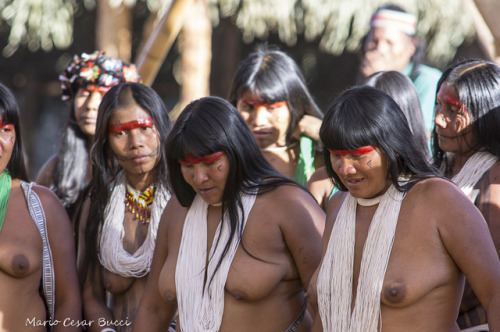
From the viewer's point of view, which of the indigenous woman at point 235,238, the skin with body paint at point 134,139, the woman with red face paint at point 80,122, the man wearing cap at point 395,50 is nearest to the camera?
the indigenous woman at point 235,238

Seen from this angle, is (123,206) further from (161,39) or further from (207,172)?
(161,39)

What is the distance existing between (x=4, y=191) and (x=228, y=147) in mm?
1220

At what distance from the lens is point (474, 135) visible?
319 centimetres

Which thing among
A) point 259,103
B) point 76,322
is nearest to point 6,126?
point 76,322

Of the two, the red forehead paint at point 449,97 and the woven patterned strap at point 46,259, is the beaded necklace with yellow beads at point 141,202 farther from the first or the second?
the red forehead paint at point 449,97

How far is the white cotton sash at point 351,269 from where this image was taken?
2.64 meters

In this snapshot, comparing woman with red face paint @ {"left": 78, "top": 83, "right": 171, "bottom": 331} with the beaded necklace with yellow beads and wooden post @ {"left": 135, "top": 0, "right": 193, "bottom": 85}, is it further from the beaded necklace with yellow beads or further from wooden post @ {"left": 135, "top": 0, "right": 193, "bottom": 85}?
wooden post @ {"left": 135, "top": 0, "right": 193, "bottom": 85}

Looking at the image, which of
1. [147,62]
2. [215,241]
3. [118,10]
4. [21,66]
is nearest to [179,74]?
[118,10]

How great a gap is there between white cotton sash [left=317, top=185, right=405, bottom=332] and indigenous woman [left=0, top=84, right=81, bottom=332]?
137 cm

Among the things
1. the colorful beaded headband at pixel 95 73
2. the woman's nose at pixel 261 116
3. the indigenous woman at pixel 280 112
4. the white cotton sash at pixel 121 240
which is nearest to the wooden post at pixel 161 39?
the colorful beaded headband at pixel 95 73

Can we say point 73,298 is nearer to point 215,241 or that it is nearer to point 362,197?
point 215,241

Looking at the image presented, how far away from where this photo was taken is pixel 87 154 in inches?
188

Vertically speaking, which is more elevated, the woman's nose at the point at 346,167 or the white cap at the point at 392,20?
the white cap at the point at 392,20

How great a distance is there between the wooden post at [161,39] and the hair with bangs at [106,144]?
167 centimetres
